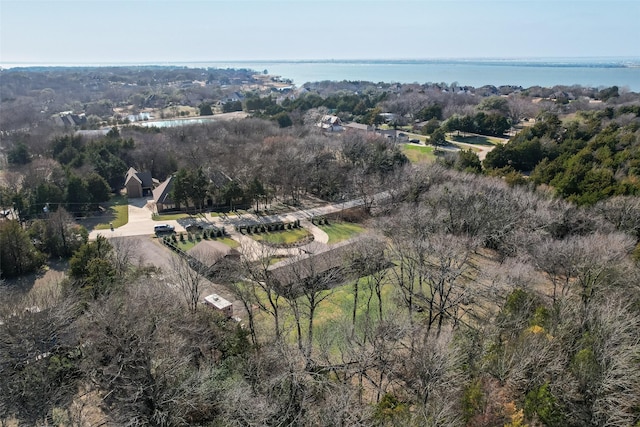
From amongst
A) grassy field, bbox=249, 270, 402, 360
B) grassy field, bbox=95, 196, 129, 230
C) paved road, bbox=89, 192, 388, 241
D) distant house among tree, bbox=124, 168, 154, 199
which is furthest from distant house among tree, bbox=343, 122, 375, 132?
grassy field, bbox=249, 270, 402, 360

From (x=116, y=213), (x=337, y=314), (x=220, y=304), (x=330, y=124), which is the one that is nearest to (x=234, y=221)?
(x=116, y=213)

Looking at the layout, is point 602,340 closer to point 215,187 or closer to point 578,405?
point 578,405

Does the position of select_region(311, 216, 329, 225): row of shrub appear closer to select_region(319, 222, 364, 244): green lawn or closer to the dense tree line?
select_region(319, 222, 364, 244): green lawn

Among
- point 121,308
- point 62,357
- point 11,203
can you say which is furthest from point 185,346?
point 11,203

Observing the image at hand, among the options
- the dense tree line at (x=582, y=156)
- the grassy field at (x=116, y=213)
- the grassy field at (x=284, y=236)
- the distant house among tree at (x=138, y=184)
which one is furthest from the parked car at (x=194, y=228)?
the dense tree line at (x=582, y=156)

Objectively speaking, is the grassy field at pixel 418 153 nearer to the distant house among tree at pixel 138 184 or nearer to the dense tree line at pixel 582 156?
the dense tree line at pixel 582 156
